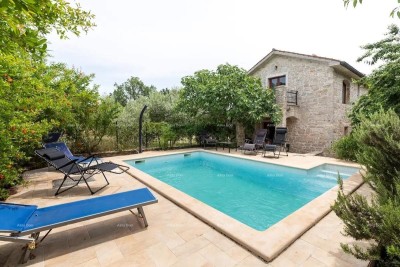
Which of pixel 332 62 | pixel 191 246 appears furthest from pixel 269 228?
pixel 332 62

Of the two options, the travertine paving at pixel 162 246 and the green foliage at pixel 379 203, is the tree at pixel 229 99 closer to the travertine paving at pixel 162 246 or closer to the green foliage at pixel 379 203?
the travertine paving at pixel 162 246

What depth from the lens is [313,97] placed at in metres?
13.4

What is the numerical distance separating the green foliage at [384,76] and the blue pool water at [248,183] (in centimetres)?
315

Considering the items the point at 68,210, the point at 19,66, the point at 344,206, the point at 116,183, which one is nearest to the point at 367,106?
the point at 344,206

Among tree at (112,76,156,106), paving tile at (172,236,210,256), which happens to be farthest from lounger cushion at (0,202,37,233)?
tree at (112,76,156,106)

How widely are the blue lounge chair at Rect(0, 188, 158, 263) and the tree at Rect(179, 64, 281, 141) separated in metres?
10.4

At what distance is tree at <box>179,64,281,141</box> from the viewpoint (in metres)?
12.9

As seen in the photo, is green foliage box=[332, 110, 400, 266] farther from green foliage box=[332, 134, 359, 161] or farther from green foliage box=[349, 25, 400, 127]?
green foliage box=[332, 134, 359, 161]

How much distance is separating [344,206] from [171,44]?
10824mm

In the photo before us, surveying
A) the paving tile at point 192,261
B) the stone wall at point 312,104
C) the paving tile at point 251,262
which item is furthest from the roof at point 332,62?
the paving tile at point 192,261

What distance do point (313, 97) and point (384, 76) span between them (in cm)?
511

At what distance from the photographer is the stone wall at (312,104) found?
12.7 metres

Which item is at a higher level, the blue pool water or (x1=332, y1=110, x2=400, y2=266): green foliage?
(x1=332, y1=110, x2=400, y2=266): green foliage

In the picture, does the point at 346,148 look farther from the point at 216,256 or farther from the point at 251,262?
the point at 216,256
